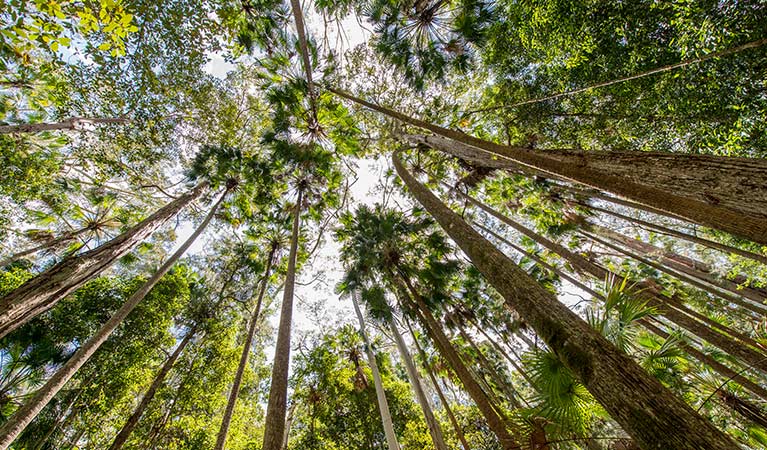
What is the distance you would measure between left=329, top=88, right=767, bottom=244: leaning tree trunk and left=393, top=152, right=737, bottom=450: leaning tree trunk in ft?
4.16

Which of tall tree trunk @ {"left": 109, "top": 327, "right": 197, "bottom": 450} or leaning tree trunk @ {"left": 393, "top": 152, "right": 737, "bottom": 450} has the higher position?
tall tree trunk @ {"left": 109, "top": 327, "right": 197, "bottom": 450}

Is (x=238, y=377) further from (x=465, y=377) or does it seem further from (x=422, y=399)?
(x=465, y=377)

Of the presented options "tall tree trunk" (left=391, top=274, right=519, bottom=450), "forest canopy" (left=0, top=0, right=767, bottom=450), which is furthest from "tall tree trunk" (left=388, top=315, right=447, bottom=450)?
"tall tree trunk" (left=391, top=274, right=519, bottom=450)

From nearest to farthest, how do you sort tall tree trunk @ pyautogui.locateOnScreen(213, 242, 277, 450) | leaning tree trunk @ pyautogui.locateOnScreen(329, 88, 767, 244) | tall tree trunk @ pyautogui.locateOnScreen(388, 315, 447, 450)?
leaning tree trunk @ pyautogui.locateOnScreen(329, 88, 767, 244) → tall tree trunk @ pyautogui.locateOnScreen(388, 315, 447, 450) → tall tree trunk @ pyautogui.locateOnScreen(213, 242, 277, 450)

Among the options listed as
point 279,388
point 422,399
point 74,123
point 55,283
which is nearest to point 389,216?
point 422,399

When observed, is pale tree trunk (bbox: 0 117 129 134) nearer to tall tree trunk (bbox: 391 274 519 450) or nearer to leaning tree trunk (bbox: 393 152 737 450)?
tall tree trunk (bbox: 391 274 519 450)

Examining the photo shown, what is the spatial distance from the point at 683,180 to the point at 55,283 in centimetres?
893

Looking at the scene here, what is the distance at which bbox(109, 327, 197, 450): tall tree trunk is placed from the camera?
715 centimetres

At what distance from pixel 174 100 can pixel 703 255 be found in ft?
61.0

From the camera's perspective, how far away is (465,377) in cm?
476

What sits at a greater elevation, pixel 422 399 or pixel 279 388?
pixel 422 399

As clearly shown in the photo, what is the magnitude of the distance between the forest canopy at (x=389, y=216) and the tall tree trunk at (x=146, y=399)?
10 centimetres

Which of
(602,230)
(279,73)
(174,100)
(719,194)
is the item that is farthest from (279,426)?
(602,230)

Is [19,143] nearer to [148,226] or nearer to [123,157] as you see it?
[123,157]
